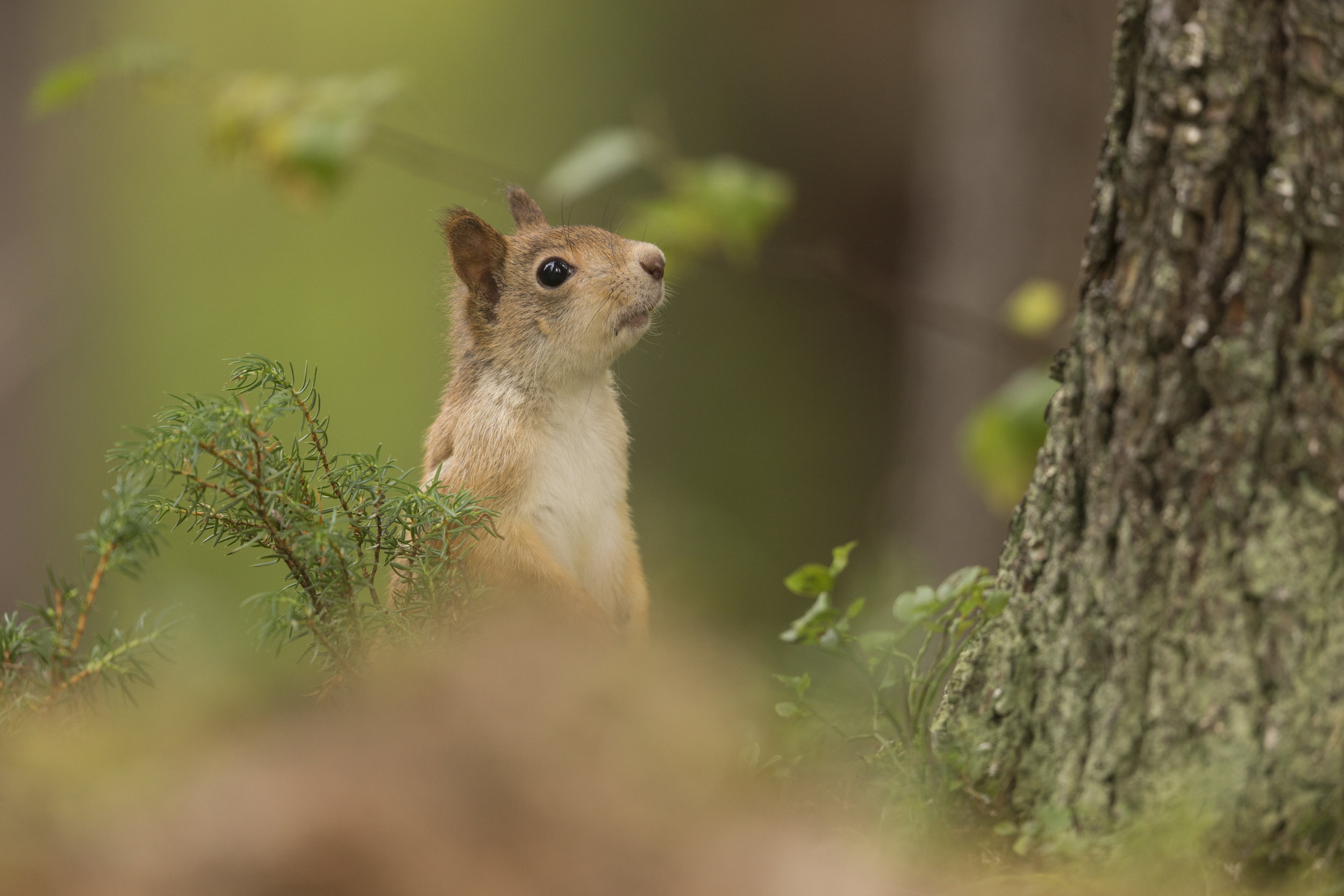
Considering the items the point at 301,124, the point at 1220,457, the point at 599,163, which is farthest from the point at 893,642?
the point at 301,124

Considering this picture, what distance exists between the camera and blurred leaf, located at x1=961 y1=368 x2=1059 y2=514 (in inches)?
81.0

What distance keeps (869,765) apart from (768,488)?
14.4 ft

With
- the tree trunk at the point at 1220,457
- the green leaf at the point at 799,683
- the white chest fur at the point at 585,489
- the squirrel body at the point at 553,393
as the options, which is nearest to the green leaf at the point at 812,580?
the green leaf at the point at 799,683

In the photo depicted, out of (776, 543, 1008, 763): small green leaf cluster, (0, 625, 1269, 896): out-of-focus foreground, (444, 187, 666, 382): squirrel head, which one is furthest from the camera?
(444, 187, 666, 382): squirrel head

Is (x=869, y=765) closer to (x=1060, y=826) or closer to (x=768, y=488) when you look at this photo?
(x=1060, y=826)

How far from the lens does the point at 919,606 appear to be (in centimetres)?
127

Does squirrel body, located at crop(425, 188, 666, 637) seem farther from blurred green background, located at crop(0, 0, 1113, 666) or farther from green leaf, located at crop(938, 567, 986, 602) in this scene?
green leaf, located at crop(938, 567, 986, 602)

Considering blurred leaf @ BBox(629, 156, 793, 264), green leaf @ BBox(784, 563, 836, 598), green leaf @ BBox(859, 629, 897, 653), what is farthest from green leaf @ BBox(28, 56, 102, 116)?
green leaf @ BBox(859, 629, 897, 653)

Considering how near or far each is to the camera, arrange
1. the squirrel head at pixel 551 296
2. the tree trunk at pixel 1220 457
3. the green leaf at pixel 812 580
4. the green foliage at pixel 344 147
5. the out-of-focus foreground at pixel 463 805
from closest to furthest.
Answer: the out-of-focus foreground at pixel 463 805
the tree trunk at pixel 1220 457
the green leaf at pixel 812 580
the squirrel head at pixel 551 296
the green foliage at pixel 344 147

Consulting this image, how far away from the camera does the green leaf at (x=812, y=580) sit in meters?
1.38

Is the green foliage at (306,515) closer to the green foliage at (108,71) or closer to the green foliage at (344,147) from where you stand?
the green foliage at (344,147)

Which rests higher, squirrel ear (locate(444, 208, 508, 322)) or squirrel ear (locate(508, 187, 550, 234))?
squirrel ear (locate(508, 187, 550, 234))

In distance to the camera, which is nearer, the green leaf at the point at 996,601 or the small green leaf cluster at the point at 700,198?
the green leaf at the point at 996,601

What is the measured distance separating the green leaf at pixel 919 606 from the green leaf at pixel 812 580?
0.38 feet
